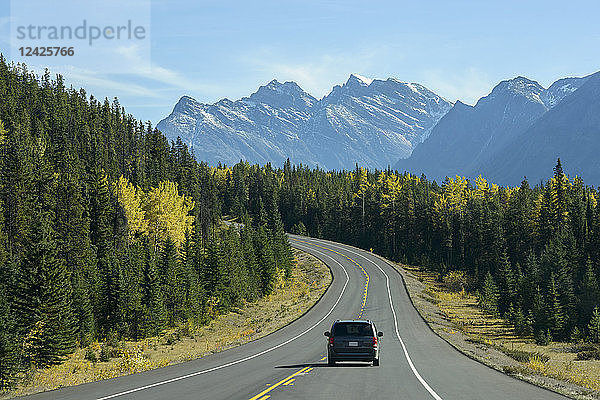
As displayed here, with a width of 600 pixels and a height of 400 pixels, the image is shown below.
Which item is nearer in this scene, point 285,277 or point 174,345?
point 174,345

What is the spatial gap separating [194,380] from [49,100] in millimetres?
145541

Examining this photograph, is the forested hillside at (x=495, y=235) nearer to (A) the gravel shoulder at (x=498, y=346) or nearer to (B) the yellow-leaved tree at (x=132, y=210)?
(A) the gravel shoulder at (x=498, y=346)

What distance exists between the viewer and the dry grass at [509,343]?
25812 millimetres

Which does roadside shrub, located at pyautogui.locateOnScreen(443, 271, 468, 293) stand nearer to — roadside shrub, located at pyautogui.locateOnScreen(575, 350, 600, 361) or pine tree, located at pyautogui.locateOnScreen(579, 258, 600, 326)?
pine tree, located at pyautogui.locateOnScreen(579, 258, 600, 326)

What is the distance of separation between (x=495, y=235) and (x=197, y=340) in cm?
7049

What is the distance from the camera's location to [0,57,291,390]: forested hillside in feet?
143

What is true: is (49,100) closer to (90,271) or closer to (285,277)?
(285,277)

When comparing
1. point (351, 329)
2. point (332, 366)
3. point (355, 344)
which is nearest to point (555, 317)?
point (351, 329)

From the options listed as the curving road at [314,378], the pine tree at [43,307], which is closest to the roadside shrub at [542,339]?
the curving road at [314,378]

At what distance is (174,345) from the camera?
162 feet

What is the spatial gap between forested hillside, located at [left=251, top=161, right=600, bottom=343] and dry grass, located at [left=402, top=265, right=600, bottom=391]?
256 cm

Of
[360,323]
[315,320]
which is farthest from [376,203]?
[360,323]

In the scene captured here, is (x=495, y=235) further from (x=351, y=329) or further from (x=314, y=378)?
(x=314, y=378)

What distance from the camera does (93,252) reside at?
7231 cm
